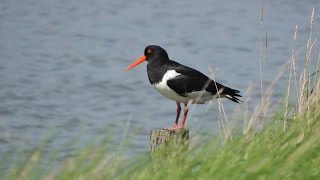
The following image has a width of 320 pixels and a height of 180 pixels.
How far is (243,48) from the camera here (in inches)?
798

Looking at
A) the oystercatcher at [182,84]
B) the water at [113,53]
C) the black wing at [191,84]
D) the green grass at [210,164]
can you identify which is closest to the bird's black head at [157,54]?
the oystercatcher at [182,84]

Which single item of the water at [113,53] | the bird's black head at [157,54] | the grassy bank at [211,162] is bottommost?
the water at [113,53]

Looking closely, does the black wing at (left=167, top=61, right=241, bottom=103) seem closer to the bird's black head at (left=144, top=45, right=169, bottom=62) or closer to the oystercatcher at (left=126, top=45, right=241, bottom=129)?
the oystercatcher at (left=126, top=45, right=241, bottom=129)

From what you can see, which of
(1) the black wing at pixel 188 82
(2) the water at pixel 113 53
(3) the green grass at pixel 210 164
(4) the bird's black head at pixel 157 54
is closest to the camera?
(3) the green grass at pixel 210 164

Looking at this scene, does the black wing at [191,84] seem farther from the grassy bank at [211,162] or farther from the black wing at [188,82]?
the grassy bank at [211,162]

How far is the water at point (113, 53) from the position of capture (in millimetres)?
14758

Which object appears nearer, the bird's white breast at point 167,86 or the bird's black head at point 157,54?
the bird's white breast at point 167,86

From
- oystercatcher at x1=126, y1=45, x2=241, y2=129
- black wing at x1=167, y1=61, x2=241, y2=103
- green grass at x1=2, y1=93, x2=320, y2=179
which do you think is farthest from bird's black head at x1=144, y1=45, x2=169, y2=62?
green grass at x1=2, y1=93, x2=320, y2=179

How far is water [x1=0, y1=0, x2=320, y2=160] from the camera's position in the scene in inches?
581

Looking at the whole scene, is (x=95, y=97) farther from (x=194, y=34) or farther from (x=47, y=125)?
(x=194, y=34)

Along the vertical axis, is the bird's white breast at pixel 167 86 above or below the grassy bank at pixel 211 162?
below

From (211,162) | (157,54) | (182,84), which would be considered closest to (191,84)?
(182,84)

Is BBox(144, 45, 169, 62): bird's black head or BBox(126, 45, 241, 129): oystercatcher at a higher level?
BBox(144, 45, 169, 62): bird's black head

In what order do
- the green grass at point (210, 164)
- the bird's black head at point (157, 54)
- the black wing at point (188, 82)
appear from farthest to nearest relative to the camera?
the bird's black head at point (157, 54), the black wing at point (188, 82), the green grass at point (210, 164)
